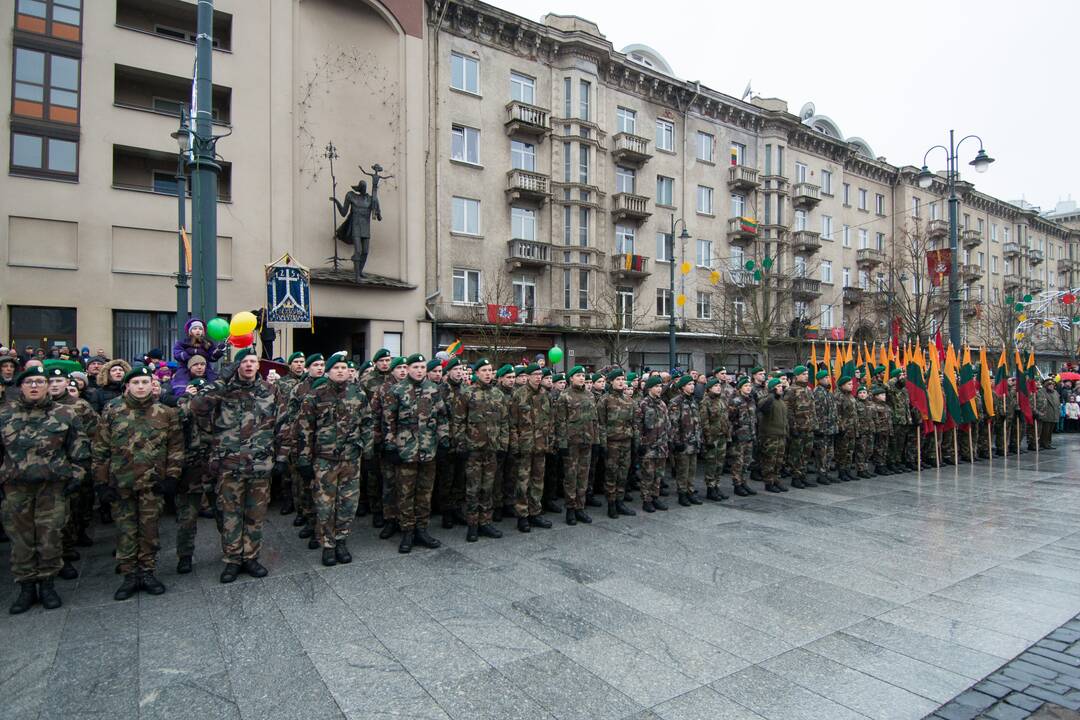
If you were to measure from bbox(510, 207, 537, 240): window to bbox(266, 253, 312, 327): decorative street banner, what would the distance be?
1550 cm

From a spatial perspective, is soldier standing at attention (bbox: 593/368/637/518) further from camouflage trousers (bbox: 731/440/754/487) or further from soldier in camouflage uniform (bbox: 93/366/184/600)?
soldier in camouflage uniform (bbox: 93/366/184/600)

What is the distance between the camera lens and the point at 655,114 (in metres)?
31.5

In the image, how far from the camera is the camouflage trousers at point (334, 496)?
20.9 feet

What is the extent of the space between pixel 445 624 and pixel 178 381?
5383mm

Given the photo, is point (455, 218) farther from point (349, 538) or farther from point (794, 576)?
point (794, 576)

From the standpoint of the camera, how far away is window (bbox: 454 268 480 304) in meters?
25.2

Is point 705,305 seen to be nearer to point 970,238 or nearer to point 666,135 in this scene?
point 666,135

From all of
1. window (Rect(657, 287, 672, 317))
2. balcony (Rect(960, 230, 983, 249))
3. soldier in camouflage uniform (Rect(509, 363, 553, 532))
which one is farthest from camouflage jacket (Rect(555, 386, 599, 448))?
balcony (Rect(960, 230, 983, 249))

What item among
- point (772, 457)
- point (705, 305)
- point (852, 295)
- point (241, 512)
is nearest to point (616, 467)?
point (772, 457)

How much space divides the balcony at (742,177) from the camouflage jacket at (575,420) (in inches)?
1159

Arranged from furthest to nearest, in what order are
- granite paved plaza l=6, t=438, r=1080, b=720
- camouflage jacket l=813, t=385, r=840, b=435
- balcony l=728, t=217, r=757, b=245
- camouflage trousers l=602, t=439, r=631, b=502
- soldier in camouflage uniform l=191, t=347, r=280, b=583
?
balcony l=728, t=217, r=757, b=245, camouflage jacket l=813, t=385, r=840, b=435, camouflage trousers l=602, t=439, r=631, b=502, soldier in camouflage uniform l=191, t=347, r=280, b=583, granite paved plaza l=6, t=438, r=1080, b=720

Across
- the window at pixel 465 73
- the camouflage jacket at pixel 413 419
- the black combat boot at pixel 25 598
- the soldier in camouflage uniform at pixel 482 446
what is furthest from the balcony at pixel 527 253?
the black combat boot at pixel 25 598

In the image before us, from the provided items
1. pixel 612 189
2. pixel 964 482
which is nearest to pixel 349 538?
pixel 964 482

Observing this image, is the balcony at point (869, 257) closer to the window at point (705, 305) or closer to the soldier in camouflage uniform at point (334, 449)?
the window at point (705, 305)
